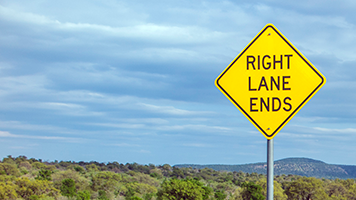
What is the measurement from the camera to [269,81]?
4965 millimetres

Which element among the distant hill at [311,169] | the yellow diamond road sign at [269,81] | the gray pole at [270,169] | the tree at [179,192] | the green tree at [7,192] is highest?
the distant hill at [311,169]

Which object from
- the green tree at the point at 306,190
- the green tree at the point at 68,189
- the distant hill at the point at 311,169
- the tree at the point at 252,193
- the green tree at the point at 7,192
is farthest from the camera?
the distant hill at the point at 311,169

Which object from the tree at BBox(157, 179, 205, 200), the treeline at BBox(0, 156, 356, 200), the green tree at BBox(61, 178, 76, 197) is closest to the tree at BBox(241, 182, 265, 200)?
the treeline at BBox(0, 156, 356, 200)

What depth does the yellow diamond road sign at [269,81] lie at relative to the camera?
15.9 feet

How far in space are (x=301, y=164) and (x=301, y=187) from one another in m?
113

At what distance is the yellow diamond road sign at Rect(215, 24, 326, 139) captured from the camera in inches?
191

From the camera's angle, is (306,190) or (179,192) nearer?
(179,192)

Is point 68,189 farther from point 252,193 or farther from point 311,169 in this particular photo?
point 311,169

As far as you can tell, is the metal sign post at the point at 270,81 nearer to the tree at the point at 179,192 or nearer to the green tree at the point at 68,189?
the tree at the point at 179,192

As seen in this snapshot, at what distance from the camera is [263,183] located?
74375 millimetres

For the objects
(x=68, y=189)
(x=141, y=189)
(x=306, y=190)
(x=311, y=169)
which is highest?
(x=311, y=169)

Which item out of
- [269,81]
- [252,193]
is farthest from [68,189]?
[269,81]

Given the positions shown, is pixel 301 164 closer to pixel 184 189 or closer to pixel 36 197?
pixel 184 189

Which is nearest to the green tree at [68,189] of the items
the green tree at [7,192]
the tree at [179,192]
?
the green tree at [7,192]
